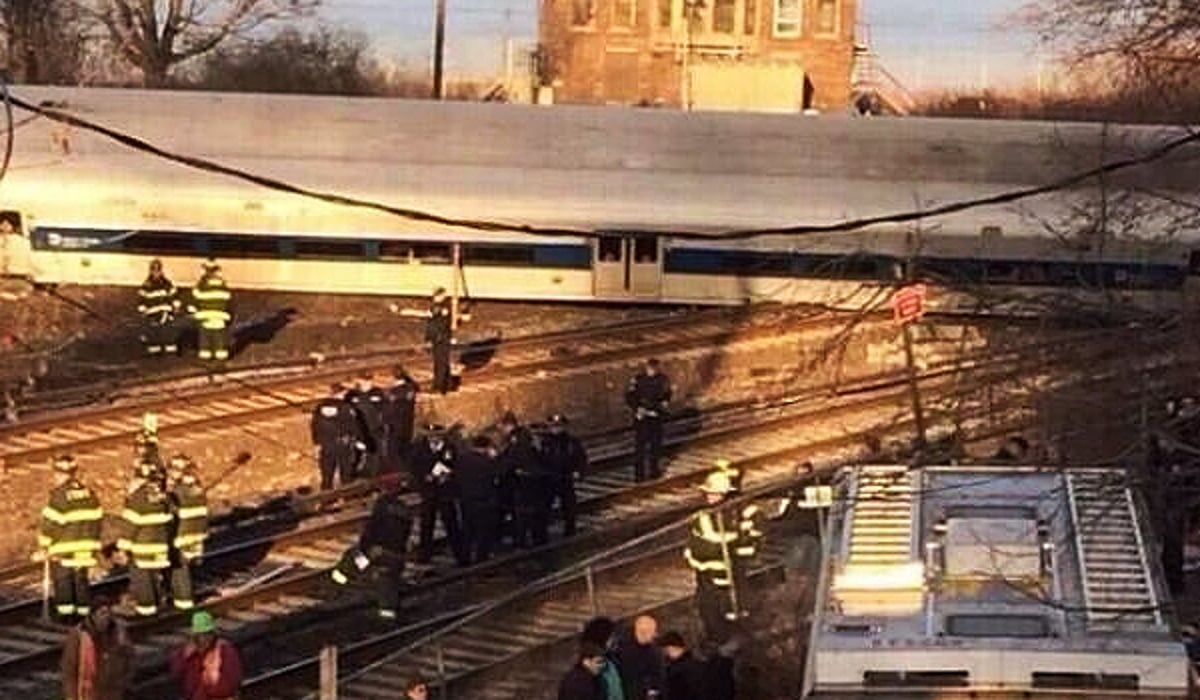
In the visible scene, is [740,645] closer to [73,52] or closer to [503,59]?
[73,52]

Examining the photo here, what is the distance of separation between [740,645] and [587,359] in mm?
13445

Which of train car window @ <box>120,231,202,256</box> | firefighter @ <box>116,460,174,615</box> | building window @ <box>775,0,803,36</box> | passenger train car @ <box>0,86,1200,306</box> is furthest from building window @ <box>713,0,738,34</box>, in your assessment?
firefighter @ <box>116,460,174,615</box>

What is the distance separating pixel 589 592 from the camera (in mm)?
17656

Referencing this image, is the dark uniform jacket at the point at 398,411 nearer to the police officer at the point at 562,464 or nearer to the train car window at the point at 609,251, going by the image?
the police officer at the point at 562,464

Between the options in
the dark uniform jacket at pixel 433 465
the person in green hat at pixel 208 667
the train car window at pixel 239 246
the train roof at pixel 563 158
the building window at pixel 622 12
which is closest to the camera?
the person in green hat at pixel 208 667

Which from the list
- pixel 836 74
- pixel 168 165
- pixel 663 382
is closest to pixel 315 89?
pixel 836 74

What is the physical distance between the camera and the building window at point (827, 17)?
7444 cm

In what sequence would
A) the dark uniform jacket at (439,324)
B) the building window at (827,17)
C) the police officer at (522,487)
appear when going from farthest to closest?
1. the building window at (827,17)
2. the dark uniform jacket at (439,324)
3. the police officer at (522,487)

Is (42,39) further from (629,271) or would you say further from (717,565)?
Answer: (717,565)

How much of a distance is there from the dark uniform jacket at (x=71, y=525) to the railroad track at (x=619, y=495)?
67 centimetres

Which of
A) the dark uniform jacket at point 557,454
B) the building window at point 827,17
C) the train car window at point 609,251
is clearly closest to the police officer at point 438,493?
the dark uniform jacket at point 557,454

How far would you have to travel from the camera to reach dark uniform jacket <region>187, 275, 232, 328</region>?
2853 cm

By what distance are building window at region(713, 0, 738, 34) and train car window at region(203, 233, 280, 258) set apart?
143 ft


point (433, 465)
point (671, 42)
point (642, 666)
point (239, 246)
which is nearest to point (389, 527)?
point (433, 465)
